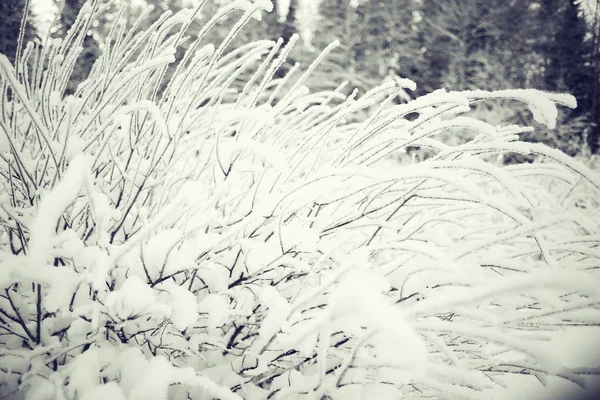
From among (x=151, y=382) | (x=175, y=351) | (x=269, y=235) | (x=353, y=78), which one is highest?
(x=353, y=78)

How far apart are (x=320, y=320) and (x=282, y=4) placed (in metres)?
16.5

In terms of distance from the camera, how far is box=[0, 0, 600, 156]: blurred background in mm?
12062

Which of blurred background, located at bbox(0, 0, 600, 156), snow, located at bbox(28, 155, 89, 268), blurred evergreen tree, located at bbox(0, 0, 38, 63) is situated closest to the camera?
snow, located at bbox(28, 155, 89, 268)

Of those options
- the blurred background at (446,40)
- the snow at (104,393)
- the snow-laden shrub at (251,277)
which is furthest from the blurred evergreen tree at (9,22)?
the snow at (104,393)

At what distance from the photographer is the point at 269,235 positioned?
87cm

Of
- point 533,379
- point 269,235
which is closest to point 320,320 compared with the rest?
point 269,235

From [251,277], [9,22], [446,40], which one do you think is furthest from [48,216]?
[446,40]

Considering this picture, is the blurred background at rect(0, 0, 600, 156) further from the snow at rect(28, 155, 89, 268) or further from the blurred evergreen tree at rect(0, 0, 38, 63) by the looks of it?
the snow at rect(28, 155, 89, 268)

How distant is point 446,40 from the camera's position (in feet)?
46.0

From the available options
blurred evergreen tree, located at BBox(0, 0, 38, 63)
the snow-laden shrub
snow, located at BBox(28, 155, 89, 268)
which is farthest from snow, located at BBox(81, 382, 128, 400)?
blurred evergreen tree, located at BBox(0, 0, 38, 63)

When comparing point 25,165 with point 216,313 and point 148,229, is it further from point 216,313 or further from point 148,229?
point 216,313

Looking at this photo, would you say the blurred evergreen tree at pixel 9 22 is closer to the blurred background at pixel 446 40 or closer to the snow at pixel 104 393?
the blurred background at pixel 446 40

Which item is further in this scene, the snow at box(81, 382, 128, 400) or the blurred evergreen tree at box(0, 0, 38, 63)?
the blurred evergreen tree at box(0, 0, 38, 63)

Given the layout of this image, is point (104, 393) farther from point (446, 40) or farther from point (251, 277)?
point (446, 40)
